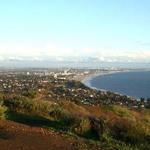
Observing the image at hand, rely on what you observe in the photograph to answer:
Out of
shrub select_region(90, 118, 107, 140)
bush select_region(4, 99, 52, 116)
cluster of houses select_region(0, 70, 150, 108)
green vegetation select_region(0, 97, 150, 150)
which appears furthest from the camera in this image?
cluster of houses select_region(0, 70, 150, 108)

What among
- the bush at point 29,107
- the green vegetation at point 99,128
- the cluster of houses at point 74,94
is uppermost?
the bush at point 29,107

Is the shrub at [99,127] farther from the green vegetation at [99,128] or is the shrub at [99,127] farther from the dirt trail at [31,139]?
the dirt trail at [31,139]

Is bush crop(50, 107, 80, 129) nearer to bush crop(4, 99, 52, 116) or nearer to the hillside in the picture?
the hillside

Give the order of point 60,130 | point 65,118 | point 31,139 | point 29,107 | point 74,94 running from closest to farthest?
1. point 31,139
2. point 60,130
3. point 65,118
4. point 29,107
5. point 74,94

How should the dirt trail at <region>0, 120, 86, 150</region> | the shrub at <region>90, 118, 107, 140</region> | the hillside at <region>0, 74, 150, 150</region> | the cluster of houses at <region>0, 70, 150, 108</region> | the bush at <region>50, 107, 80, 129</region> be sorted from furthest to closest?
the cluster of houses at <region>0, 70, 150, 108</region>
the bush at <region>50, 107, 80, 129</region>
the shrub at <region>90, 118, 107, 140</region>
the hillside at <region>0, 74, 150, 150</region>
the dirt trail at <region>0, 120, 86, 150</region>

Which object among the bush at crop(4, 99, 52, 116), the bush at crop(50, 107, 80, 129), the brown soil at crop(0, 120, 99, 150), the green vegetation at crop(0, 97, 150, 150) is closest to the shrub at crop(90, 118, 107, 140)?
the green vegetation at crop(0, 97, 150, 150)

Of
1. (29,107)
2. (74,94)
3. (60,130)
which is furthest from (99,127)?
(74,94)

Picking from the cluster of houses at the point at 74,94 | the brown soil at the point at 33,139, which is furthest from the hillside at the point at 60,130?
the cluster of houses at the point at 74,94

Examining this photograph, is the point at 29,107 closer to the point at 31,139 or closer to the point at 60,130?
the point at 60,130

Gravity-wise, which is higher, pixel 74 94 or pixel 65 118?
pixel 65 118
